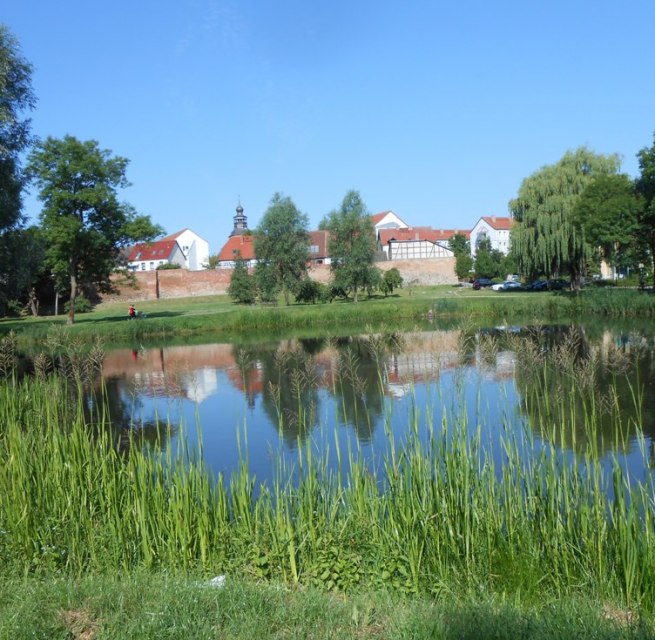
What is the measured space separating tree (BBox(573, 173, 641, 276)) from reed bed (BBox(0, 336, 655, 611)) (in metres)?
31.2

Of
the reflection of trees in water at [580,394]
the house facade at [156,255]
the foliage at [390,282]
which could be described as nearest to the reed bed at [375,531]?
the reflection of trees in water at [580,394]

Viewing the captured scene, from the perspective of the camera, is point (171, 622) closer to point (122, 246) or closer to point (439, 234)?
point (122, 246)

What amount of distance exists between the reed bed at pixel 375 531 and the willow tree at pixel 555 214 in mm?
35150

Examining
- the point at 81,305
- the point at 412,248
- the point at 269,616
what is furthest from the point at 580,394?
the point at 412,248

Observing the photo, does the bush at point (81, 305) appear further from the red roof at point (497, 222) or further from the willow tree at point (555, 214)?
the red roof at point (497, 222)

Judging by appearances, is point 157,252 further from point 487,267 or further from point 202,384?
point 202,384

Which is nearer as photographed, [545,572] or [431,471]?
[545,572]

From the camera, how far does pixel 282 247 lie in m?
45.5

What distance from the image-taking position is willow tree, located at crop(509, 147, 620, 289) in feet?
128

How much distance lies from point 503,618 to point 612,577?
125 centimetres

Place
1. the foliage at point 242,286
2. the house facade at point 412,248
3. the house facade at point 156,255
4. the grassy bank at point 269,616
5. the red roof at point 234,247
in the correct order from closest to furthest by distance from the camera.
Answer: the grassy bank at point 269,616, the foliage at point 242,286, the house facade at point 412,248, the red roof at point 234,247, the house facade at point 156,255

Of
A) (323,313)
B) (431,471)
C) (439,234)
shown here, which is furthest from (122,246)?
(439,234)

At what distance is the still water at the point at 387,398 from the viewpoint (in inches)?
248

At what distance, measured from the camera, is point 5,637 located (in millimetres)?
3580
